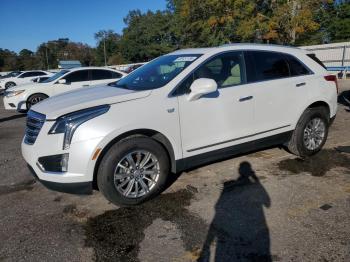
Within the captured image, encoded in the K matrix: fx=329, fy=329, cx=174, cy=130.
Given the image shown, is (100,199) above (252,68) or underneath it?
underneath

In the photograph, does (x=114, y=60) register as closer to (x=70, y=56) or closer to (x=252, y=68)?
(x=70, y=56)

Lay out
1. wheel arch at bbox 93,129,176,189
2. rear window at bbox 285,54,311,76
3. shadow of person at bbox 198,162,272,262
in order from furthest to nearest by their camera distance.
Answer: rear window at bbox 285,54,311,76 → wheel arch at bbox 93,129,176,189 → shadow of person at bbox 198,162,272,262

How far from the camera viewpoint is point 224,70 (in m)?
4.33

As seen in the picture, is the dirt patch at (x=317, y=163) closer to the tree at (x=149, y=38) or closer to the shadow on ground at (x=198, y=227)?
the shadow on ground at (x=198, y=227)

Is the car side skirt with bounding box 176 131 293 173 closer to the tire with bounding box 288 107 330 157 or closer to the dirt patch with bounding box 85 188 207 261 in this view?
the tire with bounding box 288 107 330 157

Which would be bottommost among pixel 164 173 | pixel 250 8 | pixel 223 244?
pixel 223 244

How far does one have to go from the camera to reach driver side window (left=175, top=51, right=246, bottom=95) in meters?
4.15

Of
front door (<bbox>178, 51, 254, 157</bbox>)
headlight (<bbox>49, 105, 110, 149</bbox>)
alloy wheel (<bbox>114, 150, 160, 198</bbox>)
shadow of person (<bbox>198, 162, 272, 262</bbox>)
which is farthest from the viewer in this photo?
front door (<bbox>178, 51, 254, 157</bbox>)

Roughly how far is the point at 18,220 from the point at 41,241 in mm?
622

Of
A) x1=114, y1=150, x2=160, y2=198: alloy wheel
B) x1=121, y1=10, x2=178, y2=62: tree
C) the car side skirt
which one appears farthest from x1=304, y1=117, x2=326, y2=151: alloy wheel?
x1=121, y1=10, x2=178, y2=62: tree

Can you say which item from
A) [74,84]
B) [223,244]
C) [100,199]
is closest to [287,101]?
[223,244]

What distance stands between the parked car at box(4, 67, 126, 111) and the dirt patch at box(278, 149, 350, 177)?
779cm

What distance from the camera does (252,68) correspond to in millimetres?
4516

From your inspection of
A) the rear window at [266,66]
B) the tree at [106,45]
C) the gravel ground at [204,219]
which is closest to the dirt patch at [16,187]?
the gravel ground at [204,219]
